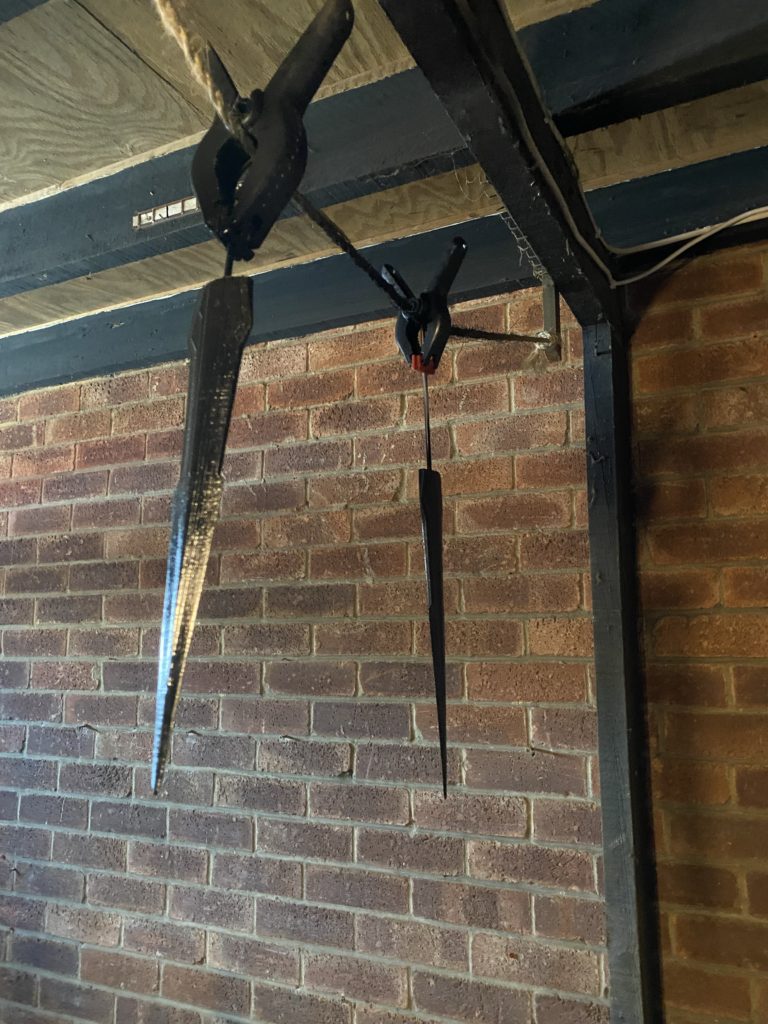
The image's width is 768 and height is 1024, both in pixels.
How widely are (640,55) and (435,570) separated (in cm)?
77

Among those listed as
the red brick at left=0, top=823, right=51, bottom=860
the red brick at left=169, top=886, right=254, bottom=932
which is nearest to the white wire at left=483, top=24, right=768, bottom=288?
the red brick at left=169, top=886, right=254, bottom=932

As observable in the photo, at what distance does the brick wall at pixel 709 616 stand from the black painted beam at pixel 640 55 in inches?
20.3

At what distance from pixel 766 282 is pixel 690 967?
126 centimetres

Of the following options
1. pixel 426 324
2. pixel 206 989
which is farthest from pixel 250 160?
pixel 206 989

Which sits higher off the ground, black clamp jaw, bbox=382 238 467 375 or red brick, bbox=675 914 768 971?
black clamp jaw, bbox=382 238 467 375

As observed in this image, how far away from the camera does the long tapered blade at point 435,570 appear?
3.45ft

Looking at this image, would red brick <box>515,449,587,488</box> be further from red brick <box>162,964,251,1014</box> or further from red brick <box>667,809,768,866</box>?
red brick <box>162,964,251,1014</box>

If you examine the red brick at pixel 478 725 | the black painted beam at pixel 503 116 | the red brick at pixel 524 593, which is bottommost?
the red brick at pixel 478 725

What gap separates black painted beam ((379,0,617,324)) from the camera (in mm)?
763

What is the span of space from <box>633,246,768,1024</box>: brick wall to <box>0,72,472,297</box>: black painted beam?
0.63 m

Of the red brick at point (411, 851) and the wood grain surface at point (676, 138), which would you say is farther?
the red brick at point (411, 851)

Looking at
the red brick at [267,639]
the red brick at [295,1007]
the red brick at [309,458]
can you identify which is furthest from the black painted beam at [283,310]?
the red brick at [295,1007]

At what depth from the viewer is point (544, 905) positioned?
147 centimetres

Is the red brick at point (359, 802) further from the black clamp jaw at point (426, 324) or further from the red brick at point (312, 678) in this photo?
the black clamp jaw at point (426, 324)
